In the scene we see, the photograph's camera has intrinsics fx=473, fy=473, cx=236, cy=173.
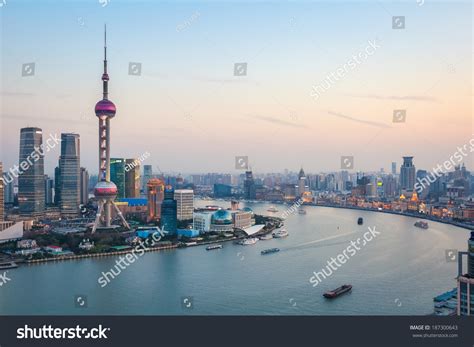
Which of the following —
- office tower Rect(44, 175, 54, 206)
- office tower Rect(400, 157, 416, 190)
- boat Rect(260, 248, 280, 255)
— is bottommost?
boat Rect(260, 248, 280, 255)

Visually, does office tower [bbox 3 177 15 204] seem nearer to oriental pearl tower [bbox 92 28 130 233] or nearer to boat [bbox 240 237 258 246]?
oriental pearl tower [bbox 92 28 130 233]

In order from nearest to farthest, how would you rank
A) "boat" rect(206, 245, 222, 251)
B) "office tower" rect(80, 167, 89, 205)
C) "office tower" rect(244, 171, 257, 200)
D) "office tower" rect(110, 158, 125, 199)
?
"boat" rect(206, 245, 222, 251)
"office tower" rect(80, 167, 89, 205)
"office tower" rect(110, 158, 125, 199)
"office tower" rect(244, 171, 257, 200)

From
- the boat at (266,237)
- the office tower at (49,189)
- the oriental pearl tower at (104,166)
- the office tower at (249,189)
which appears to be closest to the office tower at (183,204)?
the oriental pearl tower at (104,166)

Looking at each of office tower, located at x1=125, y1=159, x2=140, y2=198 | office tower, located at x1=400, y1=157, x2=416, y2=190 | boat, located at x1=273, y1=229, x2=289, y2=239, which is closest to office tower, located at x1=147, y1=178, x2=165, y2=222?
boat, located at x1=273, y1=229, x2=289, y2=239

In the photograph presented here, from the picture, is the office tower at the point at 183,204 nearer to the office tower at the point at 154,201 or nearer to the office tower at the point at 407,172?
the office tower at the point at 154,201
